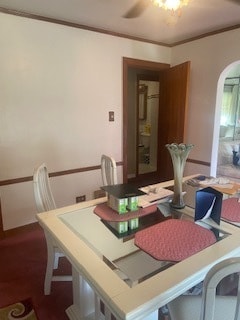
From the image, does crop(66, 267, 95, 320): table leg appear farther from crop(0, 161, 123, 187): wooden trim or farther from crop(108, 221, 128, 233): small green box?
crop(0, 161, 123, 187): wooden trim

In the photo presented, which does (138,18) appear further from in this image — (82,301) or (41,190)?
(82,301)

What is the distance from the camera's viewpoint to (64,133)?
9.03ft

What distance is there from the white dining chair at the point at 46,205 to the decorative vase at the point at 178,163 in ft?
2.85

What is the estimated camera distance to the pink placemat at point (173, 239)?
1.05 meters

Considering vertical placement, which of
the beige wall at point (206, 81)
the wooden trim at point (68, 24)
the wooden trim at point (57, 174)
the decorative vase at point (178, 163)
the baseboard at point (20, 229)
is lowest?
the baseboard at point (20, 229)

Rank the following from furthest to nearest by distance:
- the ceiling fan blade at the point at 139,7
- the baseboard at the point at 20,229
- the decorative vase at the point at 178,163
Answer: the baseboard at the point at 20,229
the ceiling fan blade at the point at 139,7
the decorative vase at the point at 178,163

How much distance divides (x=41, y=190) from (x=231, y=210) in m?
1.29

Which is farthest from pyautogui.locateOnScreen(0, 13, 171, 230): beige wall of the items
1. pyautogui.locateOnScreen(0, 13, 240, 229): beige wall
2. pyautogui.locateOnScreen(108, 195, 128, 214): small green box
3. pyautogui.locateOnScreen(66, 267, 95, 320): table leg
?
pyautogui.locateOnScreen(108, 195, 128, 214): small green box

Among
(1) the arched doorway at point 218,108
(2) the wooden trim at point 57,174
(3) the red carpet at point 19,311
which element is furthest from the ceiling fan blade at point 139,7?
(3) the red carpet at point 19,311

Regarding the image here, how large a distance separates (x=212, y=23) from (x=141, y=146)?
10.0 ft

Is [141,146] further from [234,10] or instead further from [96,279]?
[96,279]

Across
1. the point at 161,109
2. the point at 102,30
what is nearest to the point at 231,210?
the point at 102,30

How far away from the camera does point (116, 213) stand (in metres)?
1.44

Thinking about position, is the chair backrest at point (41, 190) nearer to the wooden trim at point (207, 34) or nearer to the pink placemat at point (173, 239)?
the pink placemat at point (173, 239)
